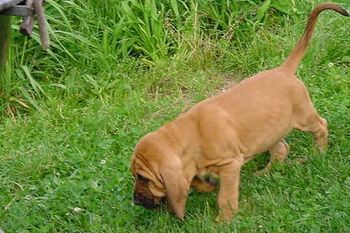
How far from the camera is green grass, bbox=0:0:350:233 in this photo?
4488 mm

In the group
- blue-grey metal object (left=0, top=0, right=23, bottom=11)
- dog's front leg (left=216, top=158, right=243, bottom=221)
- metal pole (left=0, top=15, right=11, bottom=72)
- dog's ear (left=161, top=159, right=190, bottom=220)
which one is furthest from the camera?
dog's front leg (left=216, top=158, right=243, bottom=221)

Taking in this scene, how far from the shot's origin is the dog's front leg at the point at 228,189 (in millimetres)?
4418

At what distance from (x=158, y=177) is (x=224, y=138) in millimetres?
450

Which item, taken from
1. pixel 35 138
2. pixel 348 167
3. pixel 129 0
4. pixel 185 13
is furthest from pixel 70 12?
pixel 348 167

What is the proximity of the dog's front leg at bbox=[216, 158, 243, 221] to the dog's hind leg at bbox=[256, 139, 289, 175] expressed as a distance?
0.42m

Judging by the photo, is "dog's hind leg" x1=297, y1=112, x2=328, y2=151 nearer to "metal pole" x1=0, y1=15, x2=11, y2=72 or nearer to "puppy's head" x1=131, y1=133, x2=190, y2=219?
"puppy's head" x1=131, y1=133, x2=190, y2=219

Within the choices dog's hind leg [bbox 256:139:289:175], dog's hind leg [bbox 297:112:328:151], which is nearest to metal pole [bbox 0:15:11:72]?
dog's hind leg [bbox 256:139:289:175]

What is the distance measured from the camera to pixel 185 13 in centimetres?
679

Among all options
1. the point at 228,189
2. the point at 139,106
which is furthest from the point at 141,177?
the point at 139,106

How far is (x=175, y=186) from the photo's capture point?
4199 mm

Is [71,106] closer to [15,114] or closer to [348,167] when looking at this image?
[15,114]

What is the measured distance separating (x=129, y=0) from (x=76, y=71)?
2.46 ft

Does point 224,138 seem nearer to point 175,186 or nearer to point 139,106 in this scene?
point 175,186

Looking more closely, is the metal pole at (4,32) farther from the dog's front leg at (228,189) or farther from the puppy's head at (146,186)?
the dog's front leg at (228,189)
